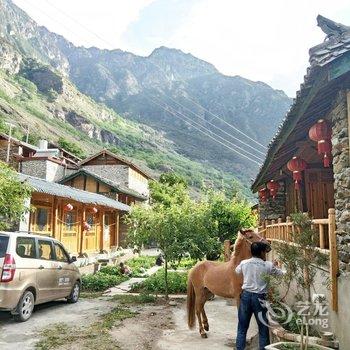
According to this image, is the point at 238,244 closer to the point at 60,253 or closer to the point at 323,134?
the point at 323,134

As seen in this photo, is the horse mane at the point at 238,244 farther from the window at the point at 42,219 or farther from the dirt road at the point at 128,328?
the window at the point at 42,219

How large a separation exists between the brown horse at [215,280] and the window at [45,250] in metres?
4.05

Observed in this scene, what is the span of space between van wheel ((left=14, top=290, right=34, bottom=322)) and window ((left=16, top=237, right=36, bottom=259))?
2.78ft

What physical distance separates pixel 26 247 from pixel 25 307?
1.37m

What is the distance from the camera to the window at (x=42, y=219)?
1750cm

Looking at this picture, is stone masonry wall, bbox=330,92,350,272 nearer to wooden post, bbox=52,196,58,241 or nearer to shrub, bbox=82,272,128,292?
shrub, bbox=82,272,128,292

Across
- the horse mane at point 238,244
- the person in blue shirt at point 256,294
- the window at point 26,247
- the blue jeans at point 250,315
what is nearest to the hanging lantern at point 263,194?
the horse mane at point 238,244

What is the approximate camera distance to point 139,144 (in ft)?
374

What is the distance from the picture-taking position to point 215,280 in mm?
7293

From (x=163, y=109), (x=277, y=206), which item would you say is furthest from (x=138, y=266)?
(x=163, y=109)

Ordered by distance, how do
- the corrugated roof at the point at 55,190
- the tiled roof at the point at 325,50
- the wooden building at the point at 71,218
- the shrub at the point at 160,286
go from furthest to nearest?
1. the wooden building at the point at 71,218
2. the corrugated roof at the point at 55,190
3. the shrub at the point at 160,286
4. the tiled roof at the point at 325,50

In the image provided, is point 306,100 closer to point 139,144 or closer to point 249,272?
point 249,272

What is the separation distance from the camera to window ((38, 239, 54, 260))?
31.3 ft

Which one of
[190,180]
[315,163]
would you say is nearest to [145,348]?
[315,163]
